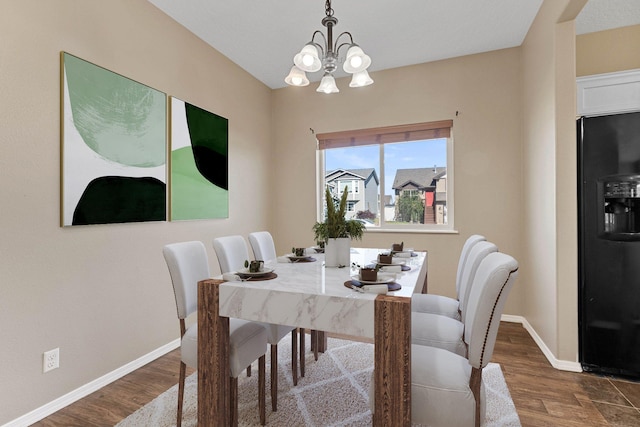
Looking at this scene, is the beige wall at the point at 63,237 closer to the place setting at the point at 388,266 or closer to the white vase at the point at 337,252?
the white vase at the point at 337,252

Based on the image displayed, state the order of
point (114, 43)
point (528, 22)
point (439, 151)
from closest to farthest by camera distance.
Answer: point (114, 43) < point (528, 22) < point (439, 151)

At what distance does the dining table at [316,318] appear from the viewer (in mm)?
1126

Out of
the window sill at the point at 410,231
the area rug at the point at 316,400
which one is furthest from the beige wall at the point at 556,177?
the window sill at the point at 410,231

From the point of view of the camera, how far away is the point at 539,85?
2.61 metres

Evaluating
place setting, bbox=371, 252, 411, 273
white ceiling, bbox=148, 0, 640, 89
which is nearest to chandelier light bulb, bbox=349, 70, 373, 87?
white ceiling, bbox=148, 0, 640, 89

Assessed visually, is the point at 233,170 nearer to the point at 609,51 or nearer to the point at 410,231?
the point at 410,231

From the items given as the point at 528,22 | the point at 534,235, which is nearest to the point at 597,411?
the point at 534,235

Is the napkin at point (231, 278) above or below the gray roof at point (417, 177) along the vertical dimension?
below

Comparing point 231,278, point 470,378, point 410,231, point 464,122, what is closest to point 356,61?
point 231,278

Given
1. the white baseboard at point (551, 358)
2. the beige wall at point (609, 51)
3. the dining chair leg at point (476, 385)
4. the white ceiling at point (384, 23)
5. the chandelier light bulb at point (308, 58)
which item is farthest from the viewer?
the beige wall at point (609, 51)

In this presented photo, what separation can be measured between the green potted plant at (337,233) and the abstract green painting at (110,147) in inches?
58.1

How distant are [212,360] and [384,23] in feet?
9.59

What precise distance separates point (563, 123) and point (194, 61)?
311 centimetres

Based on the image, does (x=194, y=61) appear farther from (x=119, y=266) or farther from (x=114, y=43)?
(x=119, y=266)
